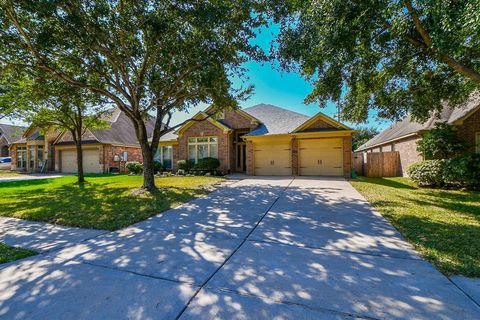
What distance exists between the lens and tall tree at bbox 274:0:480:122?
4766mm

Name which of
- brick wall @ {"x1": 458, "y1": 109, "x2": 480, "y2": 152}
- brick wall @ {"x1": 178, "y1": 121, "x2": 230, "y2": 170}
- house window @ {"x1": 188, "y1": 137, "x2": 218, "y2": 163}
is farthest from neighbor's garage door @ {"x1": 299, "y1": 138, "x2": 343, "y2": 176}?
house window @ {"x1": 188, "y1": 137, "x2": 218, "y2": 163}

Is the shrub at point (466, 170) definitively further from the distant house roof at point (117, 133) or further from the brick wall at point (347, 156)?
the distant house roof at point (117, 133)

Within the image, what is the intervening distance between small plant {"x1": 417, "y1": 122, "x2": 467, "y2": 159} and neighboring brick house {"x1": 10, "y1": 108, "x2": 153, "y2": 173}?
23.0m

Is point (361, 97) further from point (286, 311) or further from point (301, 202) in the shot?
point (286, 311)

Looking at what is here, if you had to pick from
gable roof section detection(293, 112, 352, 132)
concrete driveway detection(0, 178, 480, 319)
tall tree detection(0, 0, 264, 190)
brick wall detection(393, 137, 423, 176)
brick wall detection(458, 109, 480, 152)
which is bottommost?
concrete driveway detection(0, 178, 480, 319)

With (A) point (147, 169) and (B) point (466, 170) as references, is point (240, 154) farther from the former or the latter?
(B) point (466, 170)

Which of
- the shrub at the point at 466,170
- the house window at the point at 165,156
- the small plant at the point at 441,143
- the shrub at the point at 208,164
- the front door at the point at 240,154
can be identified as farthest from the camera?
the house window at the point at 165,156

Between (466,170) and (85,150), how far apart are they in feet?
92.6

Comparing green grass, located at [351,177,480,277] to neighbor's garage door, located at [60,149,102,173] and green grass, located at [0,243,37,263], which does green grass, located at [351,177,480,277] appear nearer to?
green grass, located at [0,243,37,263]

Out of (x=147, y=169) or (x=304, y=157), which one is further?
(x=304, y=157)

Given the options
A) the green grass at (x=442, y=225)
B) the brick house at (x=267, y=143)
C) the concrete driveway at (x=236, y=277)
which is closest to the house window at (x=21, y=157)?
the brick house at (x=267, y=143)

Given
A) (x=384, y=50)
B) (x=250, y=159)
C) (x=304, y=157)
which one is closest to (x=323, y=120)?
(x=304, y=157)

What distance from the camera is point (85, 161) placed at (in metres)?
22.2

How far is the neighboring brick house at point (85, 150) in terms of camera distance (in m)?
21.4
